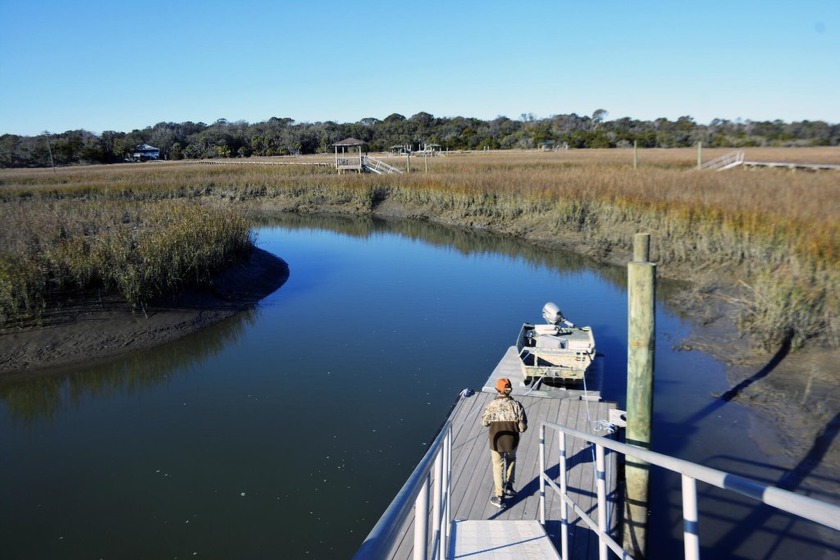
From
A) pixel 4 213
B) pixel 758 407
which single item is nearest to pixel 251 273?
pixel 4 213

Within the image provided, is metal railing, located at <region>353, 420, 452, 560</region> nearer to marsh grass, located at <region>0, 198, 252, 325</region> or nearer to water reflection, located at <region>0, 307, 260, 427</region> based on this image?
water reflection, located at <region>0, 307, 260, 427</region>

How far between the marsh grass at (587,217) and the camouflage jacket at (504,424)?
290 inches

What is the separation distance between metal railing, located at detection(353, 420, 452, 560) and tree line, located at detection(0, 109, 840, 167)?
70.6 meters

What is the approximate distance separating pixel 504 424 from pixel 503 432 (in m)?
0.08

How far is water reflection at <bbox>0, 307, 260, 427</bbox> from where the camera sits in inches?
416

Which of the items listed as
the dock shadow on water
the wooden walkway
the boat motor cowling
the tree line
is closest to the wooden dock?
the dock shadow on water

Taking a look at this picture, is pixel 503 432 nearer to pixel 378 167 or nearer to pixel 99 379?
pixel 99 379

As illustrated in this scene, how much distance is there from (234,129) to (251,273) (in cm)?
9175

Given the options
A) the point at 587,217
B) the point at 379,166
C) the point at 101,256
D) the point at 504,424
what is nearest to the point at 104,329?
the point at 101,256

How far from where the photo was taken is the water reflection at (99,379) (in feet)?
34.7

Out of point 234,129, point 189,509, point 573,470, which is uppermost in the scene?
point 234,129

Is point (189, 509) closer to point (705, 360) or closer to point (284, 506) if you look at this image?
point (284, 506)

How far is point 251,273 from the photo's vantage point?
18188 mm

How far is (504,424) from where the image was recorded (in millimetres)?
5898
